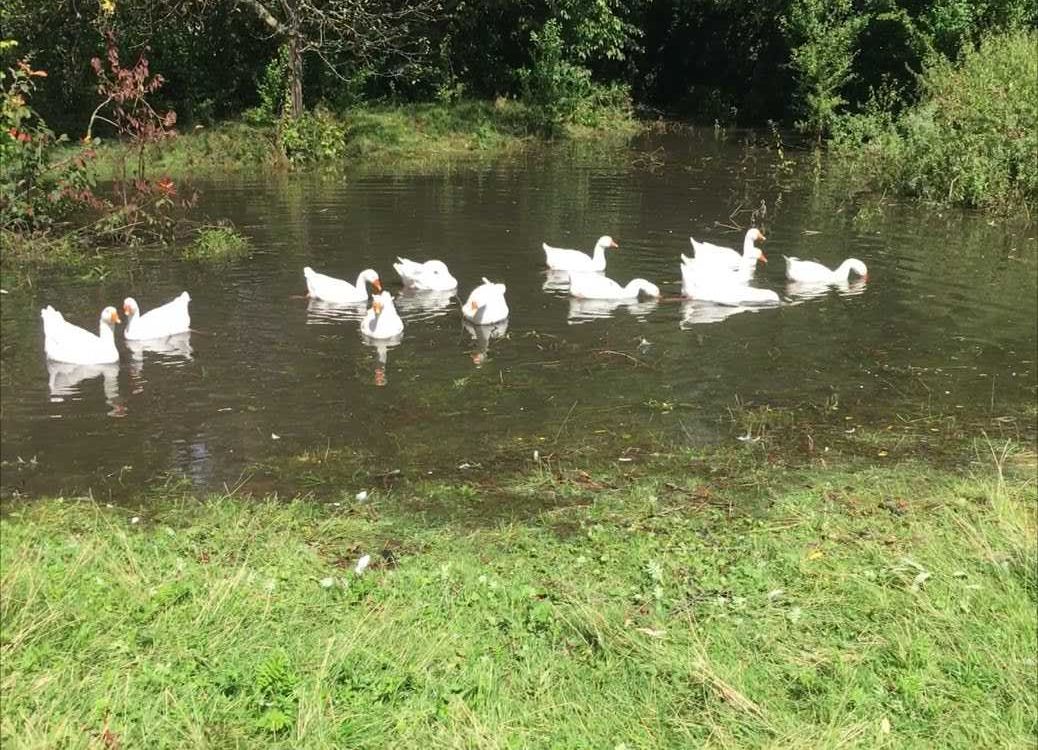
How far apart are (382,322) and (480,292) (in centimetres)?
112

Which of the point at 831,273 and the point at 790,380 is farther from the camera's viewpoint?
the point at 831,273

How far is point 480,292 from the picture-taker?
1073 cm

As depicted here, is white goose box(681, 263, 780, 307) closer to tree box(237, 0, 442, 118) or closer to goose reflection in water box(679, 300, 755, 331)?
goose reflection in water box(679, 300, 755, 331)

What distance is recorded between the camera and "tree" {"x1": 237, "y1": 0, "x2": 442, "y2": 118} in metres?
21.4

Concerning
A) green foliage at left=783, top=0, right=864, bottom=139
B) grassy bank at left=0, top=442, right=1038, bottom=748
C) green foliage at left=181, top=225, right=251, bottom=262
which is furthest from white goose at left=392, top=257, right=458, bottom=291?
green foliage at left=783, top=0, right=864, bottom=139

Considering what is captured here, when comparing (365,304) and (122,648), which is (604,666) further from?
(365,304)

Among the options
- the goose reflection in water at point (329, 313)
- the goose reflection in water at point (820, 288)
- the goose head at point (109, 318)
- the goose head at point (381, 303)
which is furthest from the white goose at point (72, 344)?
the goose reflection in water at point (820, 288)

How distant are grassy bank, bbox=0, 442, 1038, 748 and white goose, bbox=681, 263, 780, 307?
5.20 meters

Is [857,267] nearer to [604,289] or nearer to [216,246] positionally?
[604,289]

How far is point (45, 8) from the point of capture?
23.1m

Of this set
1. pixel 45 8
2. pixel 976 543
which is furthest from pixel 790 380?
pixel 45 8

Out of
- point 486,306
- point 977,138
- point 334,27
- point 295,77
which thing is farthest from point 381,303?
point 334,27

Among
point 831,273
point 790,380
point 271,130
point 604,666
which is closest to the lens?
point 604,666

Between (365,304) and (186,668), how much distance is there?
7.25 metres
